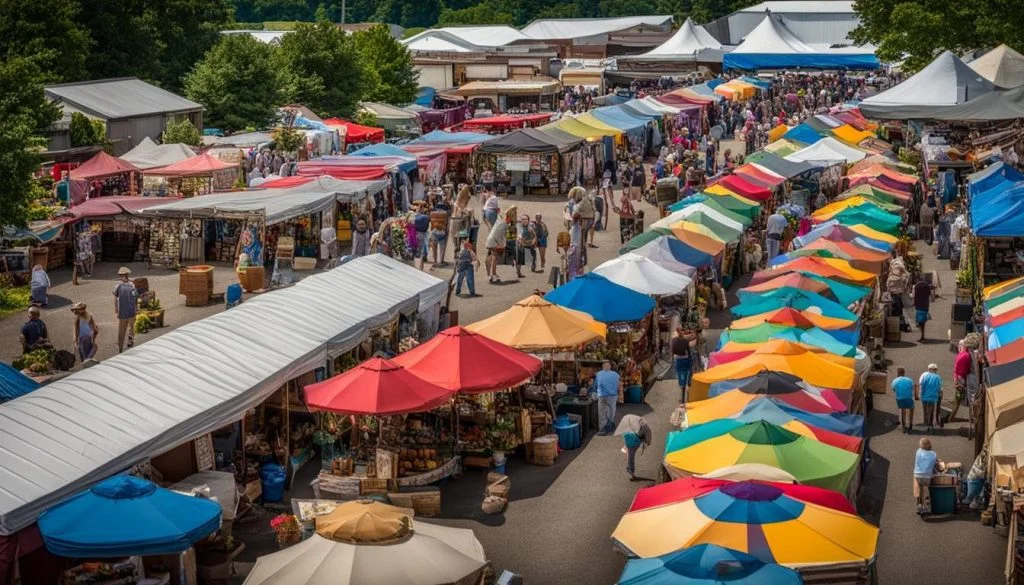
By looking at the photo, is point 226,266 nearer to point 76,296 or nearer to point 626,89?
point 76,296

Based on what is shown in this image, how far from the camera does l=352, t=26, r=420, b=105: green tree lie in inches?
2670

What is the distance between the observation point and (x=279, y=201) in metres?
30.3

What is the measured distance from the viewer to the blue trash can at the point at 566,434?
1922 centimetres

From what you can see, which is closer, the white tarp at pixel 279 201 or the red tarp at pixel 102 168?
the white tarp at pixel 279 201

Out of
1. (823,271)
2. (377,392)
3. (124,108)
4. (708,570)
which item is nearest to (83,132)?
(124,108)

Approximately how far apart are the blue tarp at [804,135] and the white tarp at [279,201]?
1664 cm

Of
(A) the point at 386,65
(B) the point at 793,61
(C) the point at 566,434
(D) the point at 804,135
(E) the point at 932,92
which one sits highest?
(E) the point at 932,92

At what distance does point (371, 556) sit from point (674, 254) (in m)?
14.5

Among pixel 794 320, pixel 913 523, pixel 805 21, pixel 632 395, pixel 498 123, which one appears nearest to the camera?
pixel 913 523

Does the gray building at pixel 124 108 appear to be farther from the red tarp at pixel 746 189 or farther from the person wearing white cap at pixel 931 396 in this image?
the person wearing white cap at pixel 931 396

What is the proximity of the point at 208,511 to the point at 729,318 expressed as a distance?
1519cm

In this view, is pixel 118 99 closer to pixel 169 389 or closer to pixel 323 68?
pixel 323 68

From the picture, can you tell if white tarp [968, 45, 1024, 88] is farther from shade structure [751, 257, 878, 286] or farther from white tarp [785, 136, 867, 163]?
shade structure [751, 257, 878, 286]

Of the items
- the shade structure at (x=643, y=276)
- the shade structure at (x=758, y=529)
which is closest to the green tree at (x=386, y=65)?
the shade structure at (x=643, y=276)
